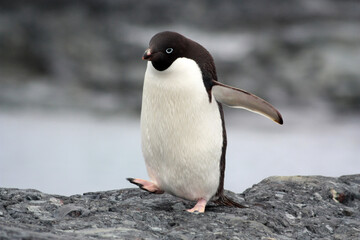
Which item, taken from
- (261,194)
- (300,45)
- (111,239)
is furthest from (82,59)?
(111,239)

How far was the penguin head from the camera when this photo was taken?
3.14 metres

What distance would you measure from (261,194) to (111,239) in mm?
1543

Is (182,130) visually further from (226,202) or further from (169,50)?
(226,202)

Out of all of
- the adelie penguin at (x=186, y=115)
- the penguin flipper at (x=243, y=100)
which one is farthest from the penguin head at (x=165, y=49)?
the penguin flipper at (x=243, y=100)

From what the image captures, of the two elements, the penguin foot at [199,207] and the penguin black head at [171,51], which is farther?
the penguin foot at [199,207]

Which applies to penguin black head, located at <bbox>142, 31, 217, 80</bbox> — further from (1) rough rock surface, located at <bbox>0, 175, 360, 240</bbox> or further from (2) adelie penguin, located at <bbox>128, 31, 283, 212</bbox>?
(1) rough rock surface, located at <bbox>0, 175, 360, 240</bbox>

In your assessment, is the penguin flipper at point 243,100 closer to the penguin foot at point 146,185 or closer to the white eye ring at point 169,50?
the white eye ring at point 169,50

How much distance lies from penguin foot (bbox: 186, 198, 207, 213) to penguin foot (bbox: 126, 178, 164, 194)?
0.86 feet

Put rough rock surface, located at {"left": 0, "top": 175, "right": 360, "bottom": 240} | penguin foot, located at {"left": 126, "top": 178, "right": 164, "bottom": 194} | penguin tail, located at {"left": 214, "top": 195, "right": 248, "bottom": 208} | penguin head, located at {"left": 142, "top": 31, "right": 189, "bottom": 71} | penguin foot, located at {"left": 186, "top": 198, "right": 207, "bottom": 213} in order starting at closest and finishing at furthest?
rough rock surface, located at {"left": 0, "top": 175, "right": 360, "bottom": 240} < penguin head, located at {"left": 142, "top": 31, "right": 189, "bottom": 71} < penguin foot, located at {"left": 186, "top": 198, "right": 207, "bottom": 213} < penguin foot, located at {"left": 126, "top": 178, "right": 164, "bottom": 194} < penguin tail, located at {"left": 214, "top": 195, "right": 248, "bottom": 208}

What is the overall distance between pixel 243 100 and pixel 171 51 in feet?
1.65

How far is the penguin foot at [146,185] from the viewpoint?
342 cm

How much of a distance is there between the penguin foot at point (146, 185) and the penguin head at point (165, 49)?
66 centimetres

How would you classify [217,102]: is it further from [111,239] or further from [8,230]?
[8,230]

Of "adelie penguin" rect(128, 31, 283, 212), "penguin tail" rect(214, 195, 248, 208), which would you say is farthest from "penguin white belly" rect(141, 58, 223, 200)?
"penguin tail" rect(214, 195, 248, 208)
